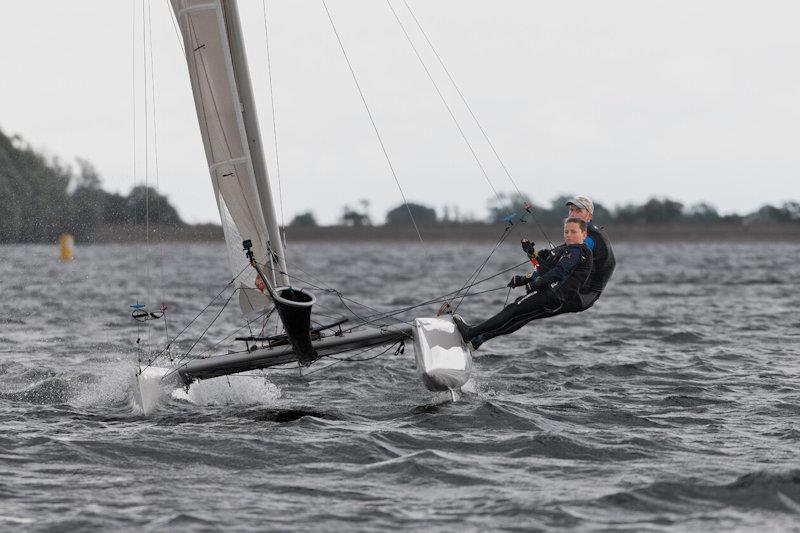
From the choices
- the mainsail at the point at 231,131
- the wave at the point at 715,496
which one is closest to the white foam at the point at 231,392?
the mainsail at the point at 231,131

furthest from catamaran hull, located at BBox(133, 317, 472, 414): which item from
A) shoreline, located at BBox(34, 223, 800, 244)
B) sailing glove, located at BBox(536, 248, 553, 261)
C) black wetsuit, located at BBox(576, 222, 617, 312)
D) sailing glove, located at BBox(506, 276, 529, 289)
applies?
shoreline, located at BBox(34, 223, 800, 244)

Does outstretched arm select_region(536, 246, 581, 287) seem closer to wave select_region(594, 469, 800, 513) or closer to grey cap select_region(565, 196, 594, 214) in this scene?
grey cap select_region(565, 196, 594, 214)

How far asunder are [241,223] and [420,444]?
2389mm

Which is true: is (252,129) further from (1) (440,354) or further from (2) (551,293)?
(2) (551,293)

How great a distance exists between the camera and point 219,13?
27.2ft

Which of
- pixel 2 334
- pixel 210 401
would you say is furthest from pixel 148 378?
pixel 2 334

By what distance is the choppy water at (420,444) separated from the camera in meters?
5.61

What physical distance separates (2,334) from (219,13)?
7905 mm

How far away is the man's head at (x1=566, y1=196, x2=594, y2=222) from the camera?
816 cm

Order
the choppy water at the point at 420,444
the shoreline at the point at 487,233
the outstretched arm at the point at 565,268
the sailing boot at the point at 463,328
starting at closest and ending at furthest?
the choppy water at the point at 420,444, the outstretched arm at the point at 565,268, the sailing boot at the point at 463,328, the shoreline at the point at 487,233

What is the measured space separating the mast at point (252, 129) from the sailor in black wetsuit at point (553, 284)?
1573 mm

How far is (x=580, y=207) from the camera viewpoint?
322 inches

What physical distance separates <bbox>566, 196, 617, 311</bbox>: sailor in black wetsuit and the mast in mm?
2175

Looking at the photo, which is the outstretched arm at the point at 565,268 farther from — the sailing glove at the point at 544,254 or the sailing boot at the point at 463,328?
the sailing boot at the point at 463,328
